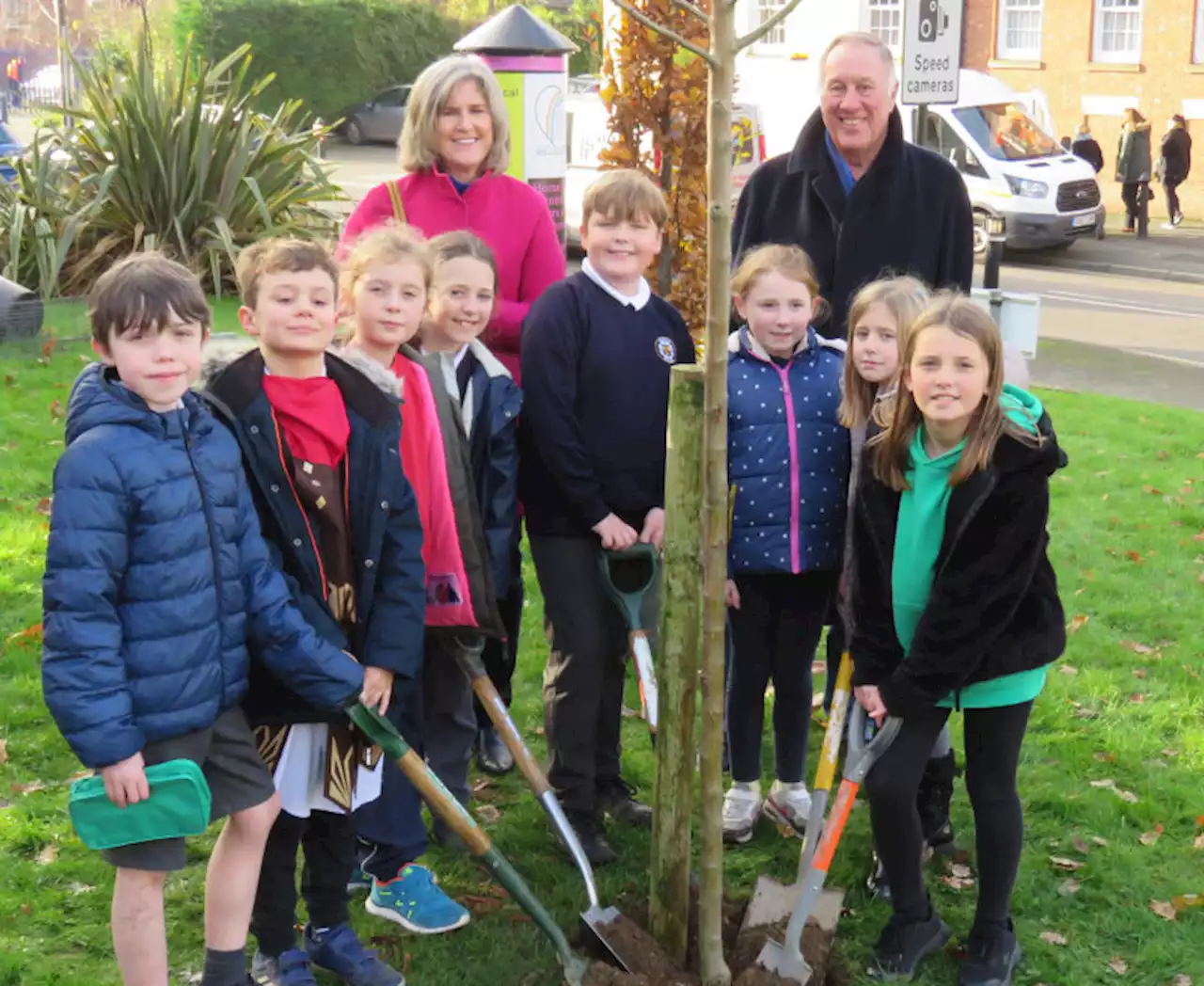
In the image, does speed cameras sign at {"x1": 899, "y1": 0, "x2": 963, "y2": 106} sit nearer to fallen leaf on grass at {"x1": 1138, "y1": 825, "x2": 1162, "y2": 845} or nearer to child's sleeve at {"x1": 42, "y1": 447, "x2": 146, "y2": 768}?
fallen leaf on grass at {"x1": 1138, "y1": 825, "x2": 1162, "y2": 845}

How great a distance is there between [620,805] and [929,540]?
4.64 feet

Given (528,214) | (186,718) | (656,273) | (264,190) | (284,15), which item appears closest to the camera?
(186,718)

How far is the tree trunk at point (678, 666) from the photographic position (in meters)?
3.17

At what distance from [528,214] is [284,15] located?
3566cm

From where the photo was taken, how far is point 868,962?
361cm

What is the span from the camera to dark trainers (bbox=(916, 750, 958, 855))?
13.2 feet

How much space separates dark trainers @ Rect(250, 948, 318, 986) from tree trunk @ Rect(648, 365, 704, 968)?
2.67ft

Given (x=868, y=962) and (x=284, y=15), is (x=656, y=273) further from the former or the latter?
(x=284, y=15)

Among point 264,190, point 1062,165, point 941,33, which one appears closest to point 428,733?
point 941,33

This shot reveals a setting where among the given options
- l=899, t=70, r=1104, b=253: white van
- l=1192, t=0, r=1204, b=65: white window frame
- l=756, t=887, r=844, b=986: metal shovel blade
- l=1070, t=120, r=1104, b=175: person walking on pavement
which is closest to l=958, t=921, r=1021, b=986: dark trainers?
l=756, t=887, r=844, b=986: metal shovel blade

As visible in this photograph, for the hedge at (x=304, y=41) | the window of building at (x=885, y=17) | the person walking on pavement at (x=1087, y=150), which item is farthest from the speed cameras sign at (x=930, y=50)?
the hedge at (x=304, y=41)

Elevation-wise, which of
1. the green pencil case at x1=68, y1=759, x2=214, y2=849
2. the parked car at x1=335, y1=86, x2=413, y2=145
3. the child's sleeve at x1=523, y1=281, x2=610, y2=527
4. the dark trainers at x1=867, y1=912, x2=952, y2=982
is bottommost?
the dark trainers at x1=867, y1=912, x2=952, y2=982

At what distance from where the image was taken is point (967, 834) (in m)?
4.26

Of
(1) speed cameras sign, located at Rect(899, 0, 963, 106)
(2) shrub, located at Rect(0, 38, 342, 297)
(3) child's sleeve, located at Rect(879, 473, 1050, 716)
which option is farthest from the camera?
(2) shrub, located at Rect(0, 38, 342, 297)
